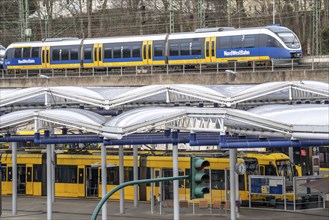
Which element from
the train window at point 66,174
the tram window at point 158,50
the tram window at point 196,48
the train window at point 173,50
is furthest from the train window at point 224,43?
the train window at point 66,174

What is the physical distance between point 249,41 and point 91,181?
13.5m

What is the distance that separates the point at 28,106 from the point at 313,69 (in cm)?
1293

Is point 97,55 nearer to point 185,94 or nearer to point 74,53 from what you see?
point 74,53

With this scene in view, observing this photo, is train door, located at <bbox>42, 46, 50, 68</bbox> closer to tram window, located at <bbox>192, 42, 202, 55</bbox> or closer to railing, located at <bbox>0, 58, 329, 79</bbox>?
railing, located at <bbox>0, 58, 329, 79</bbox>

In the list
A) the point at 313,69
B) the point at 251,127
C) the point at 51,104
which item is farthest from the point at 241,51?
the point at 251,127

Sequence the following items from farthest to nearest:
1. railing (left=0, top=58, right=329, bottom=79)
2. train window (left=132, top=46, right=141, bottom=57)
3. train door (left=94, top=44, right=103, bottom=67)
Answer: train door (left=94, top=44, right=103, bottom=67) → train window (left=132, top=46, right=141, bottom=57) → railing (left=0, top=58, right=329, bottom=79)

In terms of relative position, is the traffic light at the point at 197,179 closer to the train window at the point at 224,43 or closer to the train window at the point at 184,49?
the train window at the point at 224,43

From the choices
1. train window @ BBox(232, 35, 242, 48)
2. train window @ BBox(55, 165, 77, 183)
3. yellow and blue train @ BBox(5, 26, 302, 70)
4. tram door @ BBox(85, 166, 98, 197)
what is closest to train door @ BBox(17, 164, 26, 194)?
train window @ BBox(55, 165, 77, 183)

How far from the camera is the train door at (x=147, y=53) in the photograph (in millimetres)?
60344

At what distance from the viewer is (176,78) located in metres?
54.1

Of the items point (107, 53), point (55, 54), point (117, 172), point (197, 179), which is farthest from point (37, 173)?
point (197, 179)

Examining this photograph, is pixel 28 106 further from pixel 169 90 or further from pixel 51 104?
pixel 169 90

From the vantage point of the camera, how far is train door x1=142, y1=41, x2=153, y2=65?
2376 inches

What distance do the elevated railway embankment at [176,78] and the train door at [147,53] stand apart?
121 inches
